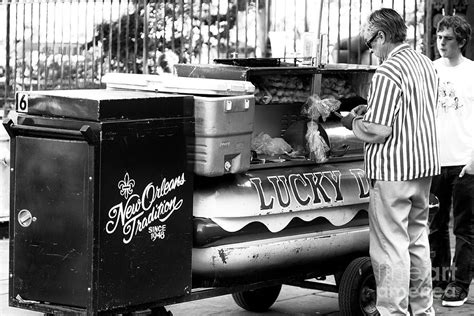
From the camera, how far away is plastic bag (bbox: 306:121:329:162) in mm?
5836

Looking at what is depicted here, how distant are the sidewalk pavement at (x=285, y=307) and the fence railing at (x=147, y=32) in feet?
9.04

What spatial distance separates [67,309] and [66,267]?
0.20 metres

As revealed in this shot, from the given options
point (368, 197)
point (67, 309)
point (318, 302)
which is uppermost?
point (368, 197)

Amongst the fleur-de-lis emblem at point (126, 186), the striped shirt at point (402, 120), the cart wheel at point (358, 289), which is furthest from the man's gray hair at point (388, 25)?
the fleur-de-lis emblem at point (126, 186)

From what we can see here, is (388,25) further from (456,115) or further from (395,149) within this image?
(456,115)

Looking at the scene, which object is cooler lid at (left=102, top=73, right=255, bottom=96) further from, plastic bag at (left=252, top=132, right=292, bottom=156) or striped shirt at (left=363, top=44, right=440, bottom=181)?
striped shirt at (left=363, top=44, right=440, bottom=181)

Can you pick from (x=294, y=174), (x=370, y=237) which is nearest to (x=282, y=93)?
(x=294, y=174)

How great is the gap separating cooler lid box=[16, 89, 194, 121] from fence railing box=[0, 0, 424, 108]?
4043mm

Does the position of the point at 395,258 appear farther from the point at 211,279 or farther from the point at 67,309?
the point at 67,309

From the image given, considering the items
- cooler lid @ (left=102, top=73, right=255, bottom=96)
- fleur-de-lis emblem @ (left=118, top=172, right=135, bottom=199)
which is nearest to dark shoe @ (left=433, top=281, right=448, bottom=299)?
cooler lid @ (left=102, top=73, right=255, bottom=96)

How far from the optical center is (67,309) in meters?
4.74

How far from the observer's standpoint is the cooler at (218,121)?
5.05m

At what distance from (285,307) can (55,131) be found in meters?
2.54

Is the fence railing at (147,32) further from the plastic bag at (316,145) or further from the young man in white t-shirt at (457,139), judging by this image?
the plastic bag at (316,145)
